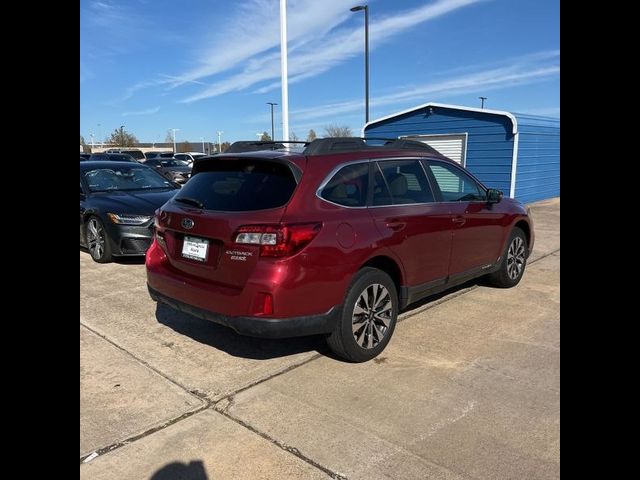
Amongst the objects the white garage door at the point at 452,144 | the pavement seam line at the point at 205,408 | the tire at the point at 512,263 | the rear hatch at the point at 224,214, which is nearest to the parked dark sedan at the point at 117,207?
the pavement seam line at the point at 205,408

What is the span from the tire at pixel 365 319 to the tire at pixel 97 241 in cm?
466

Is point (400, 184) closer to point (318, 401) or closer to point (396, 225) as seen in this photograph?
point (396, 225)

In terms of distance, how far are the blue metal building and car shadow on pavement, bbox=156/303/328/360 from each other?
11644 millimetres

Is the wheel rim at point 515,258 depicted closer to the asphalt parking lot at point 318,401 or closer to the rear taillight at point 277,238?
the asphalt parking lot at point 318,401

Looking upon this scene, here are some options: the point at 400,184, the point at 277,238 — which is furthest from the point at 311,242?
the point at 400,184

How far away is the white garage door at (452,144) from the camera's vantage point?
15.1 metres

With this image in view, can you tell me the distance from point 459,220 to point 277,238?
88.5 inches

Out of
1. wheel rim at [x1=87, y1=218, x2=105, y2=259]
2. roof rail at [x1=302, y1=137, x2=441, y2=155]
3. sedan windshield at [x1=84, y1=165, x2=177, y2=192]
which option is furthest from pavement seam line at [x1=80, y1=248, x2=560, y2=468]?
sedan windshield at [x1=84, y1=165, x2=177, y2=192]

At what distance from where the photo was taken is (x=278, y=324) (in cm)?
341

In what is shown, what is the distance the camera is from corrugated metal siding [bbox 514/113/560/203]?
1466cm
